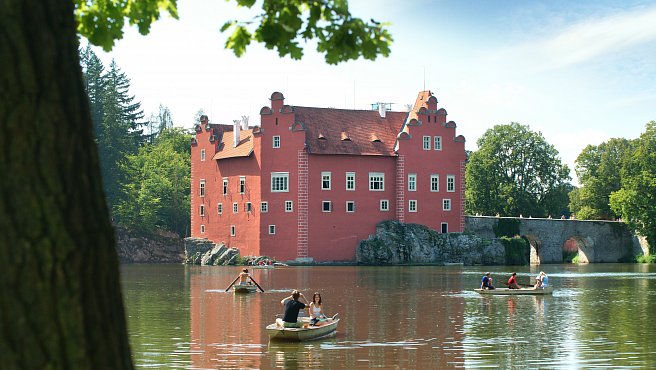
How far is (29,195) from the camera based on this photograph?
423 cm

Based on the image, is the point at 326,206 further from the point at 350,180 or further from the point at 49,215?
the point at 49,215

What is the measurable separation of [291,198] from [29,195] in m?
65.4

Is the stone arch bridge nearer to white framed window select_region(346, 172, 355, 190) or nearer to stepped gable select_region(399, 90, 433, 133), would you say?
stepped gable select_region(399, 90, 433, 133)

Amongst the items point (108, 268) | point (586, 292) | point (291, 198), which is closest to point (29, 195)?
point (108, 268)

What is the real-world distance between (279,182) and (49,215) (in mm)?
65845

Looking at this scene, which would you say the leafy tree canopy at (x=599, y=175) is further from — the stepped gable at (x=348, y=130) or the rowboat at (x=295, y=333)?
the rowboat at (x=295, y=333)

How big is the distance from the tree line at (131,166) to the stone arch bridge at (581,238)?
28.4 m

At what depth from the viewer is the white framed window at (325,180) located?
2763 inches

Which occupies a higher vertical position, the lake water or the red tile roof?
the red tile roof

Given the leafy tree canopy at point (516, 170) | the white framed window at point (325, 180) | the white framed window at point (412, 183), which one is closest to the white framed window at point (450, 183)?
the white framed window at point (412, 183)

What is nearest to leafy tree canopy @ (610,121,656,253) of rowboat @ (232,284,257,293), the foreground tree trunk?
rowboat @ (232,284,257,293)

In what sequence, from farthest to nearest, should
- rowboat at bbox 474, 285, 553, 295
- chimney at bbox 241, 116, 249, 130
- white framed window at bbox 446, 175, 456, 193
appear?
chimney at bbox 241, 116, 249, 130
white framed window at bbox 446, 175, 456, 193
rowboat at bbox 474, 285, 553, 295

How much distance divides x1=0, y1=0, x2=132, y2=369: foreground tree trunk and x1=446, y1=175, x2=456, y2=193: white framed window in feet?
227

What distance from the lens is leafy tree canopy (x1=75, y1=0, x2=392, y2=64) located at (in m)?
6.44
